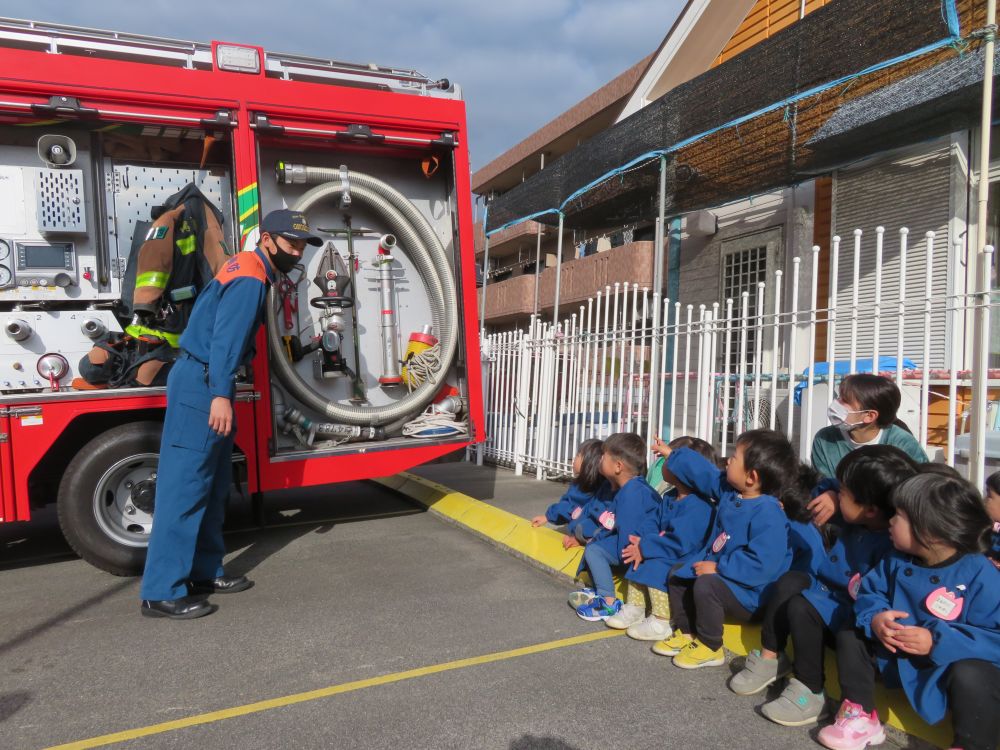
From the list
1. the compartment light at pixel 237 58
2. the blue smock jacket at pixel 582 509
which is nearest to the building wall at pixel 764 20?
the compartment light at pixel 237 58

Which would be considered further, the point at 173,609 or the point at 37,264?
the point at 37,264

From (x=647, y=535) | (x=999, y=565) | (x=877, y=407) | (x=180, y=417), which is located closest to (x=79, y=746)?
(x=180, y=417)

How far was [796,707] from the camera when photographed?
2604 mm

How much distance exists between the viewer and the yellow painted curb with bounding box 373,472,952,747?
97.1 inches

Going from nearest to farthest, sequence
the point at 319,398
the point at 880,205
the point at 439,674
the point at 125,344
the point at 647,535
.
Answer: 1. the point at 439,674
2. the point at 647,535
3. the point at 125,344
4. the point at 319,398
5. the point at 880,205

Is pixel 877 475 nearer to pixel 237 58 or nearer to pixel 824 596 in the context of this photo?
pixel 824 596

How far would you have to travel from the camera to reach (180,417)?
381 cm

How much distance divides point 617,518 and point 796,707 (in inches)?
57.6

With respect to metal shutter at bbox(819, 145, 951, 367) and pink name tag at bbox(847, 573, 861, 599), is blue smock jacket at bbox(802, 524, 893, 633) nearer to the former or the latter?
pink name tag at bbox(847, 573, 861, 599)

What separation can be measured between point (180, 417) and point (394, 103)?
3.05m

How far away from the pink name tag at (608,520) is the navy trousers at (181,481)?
219 cm

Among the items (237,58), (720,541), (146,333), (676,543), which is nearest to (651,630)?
(676,543)

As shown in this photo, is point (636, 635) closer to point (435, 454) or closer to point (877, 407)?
point (877, 407)

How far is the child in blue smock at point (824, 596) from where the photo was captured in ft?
8.63
